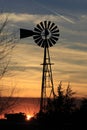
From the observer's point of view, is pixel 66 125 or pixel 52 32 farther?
pixel 52 32

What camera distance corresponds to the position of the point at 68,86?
36.0 metres

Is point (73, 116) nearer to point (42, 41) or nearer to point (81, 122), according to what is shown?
point (81, 122)

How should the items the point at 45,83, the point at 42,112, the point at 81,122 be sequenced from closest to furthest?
the point at 81,122, the point at 42,112, the point at 45,83

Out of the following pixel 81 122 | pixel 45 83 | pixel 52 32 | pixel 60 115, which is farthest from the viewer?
pixel 52 32

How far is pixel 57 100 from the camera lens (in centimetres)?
3572

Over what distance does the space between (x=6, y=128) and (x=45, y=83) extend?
23.5 ft

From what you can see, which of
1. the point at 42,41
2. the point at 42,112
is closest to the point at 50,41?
the point at 42,41

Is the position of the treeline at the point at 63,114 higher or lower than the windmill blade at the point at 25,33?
lower

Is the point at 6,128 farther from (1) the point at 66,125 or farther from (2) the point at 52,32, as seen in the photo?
(2) the point at 52,32

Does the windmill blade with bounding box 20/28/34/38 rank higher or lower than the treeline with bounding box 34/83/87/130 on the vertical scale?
higher

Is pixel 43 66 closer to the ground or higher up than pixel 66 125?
higher up

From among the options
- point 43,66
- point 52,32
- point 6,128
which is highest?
point 52,32

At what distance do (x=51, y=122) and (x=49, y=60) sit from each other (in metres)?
7.87

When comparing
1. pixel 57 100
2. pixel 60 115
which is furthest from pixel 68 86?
pixel 60 115
